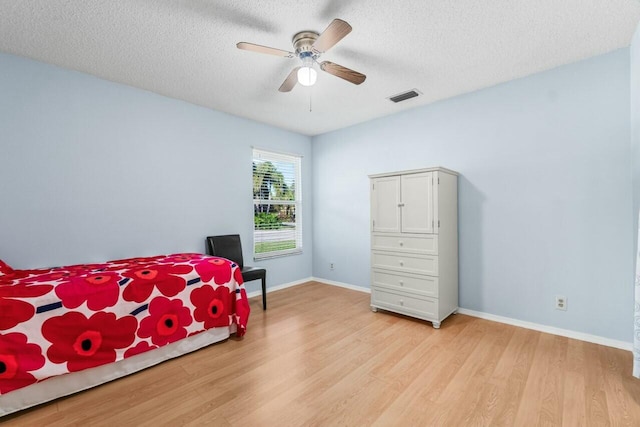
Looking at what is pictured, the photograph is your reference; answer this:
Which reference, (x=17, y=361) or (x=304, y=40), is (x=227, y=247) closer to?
(x=17, y=361)

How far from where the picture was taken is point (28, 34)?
2.12m

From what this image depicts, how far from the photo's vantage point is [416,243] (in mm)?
3080

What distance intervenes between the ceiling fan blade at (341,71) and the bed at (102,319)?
1.95 metres

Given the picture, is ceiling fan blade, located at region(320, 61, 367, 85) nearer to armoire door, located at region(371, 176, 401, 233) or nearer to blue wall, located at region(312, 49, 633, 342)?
armoire door, located at region(371, 176, 401, 233)

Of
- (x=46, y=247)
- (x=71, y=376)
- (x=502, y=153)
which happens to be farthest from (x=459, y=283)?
(x=46, y=247)

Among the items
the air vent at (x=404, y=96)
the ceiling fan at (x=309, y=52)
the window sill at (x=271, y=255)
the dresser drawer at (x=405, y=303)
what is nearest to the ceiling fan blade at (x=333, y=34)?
the ceiling fan at (x=309, y=52)

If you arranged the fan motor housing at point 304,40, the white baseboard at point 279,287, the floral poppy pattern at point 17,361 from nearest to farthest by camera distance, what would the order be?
the floral poppy pattern at point 17,361, the fan motor housing at point 304,40, the white baseboard at point 279,287

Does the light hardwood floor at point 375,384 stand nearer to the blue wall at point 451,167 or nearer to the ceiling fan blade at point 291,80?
the blue wall at point 451,167

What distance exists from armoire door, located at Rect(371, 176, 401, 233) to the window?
1645mm

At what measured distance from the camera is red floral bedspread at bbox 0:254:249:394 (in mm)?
1716

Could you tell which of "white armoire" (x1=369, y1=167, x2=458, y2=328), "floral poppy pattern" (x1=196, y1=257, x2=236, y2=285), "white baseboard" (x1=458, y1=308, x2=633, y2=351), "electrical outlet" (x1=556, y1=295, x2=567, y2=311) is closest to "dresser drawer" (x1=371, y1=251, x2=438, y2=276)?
"white armoire" (x1=369, y1=167, x2=458, y2=328)

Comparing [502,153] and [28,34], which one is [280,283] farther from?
[28,34]

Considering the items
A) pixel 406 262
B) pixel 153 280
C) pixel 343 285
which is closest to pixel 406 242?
pixel 406 262

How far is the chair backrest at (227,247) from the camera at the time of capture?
3.55 metres
